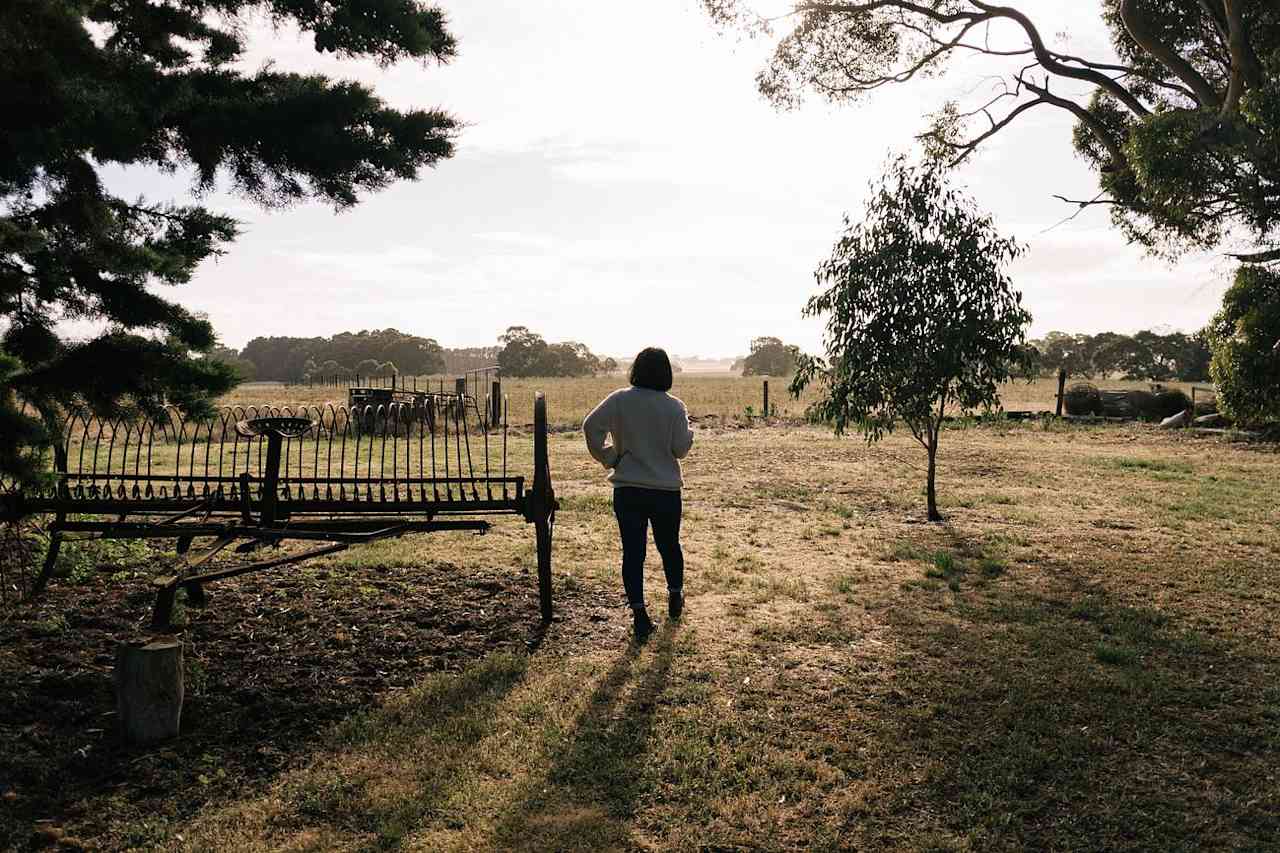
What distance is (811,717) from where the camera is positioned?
190 inches

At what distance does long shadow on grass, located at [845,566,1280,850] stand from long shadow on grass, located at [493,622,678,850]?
→ 107cm

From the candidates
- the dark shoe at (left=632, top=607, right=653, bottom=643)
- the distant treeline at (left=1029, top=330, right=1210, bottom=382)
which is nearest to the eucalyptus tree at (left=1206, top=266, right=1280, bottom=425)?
the dark shoe at (left=632, top=607, right=653, bottom=643)

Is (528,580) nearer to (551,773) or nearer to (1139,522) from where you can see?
(551,773)

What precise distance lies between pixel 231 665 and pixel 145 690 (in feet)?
3.76

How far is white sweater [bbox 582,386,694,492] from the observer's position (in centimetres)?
593

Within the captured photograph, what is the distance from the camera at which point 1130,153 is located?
35.6 feet

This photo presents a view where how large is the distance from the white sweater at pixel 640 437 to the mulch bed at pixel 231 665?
125cm

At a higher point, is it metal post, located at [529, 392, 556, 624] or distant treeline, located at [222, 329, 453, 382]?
distant treeline, located at [222, 329, 453, 382]

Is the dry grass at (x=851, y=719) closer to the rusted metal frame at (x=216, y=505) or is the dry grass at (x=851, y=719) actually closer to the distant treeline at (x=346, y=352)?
the rusted metal frame at (x=216, y=505)

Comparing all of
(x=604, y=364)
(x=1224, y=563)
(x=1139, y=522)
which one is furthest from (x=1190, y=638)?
(x=604, y=364)

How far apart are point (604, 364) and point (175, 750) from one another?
11914 cm

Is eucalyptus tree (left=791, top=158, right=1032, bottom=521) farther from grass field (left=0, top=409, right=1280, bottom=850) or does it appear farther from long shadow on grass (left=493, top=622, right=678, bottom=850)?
long shadow on grass (left=493, top=622, right=678, bottom=850)

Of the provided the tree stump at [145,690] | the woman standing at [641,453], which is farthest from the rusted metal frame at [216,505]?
the tree stump at [145,690]

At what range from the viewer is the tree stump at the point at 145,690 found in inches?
170
